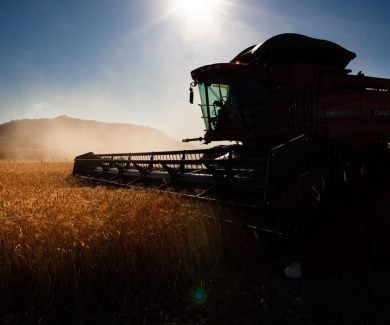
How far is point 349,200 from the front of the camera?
127 inches

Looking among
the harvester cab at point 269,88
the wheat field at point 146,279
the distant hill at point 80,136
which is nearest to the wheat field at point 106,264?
the wheat field at point 146,279

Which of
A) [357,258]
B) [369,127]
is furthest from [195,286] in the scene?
[369,127]

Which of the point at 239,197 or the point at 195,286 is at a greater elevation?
the point at 239,197

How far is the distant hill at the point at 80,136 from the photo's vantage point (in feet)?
349

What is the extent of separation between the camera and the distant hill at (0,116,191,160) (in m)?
106

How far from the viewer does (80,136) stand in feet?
420

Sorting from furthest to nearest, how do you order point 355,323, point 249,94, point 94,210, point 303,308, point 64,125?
1. point 64,125
2. point 249,94
3. point 94,210
4. point 303,308
5. point 355,323

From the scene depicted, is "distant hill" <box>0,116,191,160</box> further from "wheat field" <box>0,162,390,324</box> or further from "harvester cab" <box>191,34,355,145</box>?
"wheat field" <box>0,162,390,324</box>

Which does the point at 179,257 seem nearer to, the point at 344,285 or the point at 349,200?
the point at 344,285

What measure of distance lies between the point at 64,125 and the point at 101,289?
139 metres

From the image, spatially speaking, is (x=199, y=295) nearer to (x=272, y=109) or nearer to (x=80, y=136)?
(x=272, y=109)

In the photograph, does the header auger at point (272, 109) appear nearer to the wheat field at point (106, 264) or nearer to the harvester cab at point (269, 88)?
the harvester cab at point (269, 88)

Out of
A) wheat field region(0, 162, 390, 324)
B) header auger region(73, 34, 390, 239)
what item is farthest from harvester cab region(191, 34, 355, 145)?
wheat field region(0, 162, 390, 324)

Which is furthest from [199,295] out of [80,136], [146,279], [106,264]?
[80,136]
